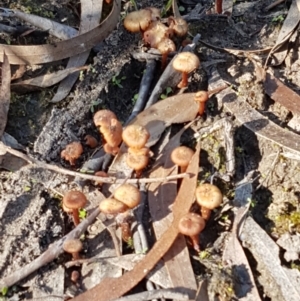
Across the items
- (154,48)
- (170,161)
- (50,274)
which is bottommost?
(50,274)

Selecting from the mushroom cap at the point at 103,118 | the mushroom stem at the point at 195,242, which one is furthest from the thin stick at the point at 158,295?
the mushroom cap at the point at 103,118

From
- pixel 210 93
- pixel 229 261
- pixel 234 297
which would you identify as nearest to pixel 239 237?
pixel 229 261

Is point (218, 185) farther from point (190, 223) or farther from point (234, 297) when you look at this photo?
point (234, 297)

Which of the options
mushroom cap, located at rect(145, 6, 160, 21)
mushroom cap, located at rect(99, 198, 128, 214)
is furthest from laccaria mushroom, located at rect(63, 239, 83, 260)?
mushroom cap, located at rect(145, 6, 160, 21)

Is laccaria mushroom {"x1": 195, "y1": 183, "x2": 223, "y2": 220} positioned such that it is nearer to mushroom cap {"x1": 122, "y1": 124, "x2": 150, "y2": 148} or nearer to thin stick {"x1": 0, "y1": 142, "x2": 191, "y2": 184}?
thin stick {"x1": 0, "y1": 142, "x2": 191, "y2": 184}

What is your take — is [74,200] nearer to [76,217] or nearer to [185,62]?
[76,217]

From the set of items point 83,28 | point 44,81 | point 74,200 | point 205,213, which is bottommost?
point 205,213

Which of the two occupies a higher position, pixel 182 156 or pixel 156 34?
pixel 156 34

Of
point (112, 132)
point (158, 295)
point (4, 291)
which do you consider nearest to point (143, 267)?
point (158, 295)
